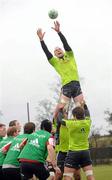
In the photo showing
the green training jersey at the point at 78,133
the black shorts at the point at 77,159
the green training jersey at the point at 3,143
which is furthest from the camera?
the green training jersey at the point at 3,143

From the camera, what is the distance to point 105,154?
165 ft

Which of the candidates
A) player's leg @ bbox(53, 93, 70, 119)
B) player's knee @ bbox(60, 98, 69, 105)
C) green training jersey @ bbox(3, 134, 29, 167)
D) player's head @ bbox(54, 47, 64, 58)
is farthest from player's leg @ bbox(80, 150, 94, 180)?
player's head @ bbox(54, 47, 64, 58)

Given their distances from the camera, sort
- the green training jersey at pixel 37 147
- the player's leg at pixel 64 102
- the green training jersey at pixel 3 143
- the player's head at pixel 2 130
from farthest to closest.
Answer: the player's leg at pixel 64 102
the player's head at pixel 2 130
the green training jersey at pixel 3 143
the green training jersey at pixel 37 147

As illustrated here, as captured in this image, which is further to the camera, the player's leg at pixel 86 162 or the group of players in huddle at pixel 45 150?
the player's leg at pixel 86 162

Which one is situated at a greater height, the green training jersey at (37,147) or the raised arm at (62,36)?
the raised arm at (62,36)

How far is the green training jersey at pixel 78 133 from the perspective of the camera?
40.6 feet

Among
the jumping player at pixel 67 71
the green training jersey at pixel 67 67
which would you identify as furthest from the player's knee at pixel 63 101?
the green training jersey at pixel 67 67

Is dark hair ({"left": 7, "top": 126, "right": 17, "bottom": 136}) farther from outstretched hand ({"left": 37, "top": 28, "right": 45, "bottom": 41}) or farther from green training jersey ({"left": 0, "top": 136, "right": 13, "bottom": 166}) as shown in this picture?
outstretched hand ({"left": 37, "top": 28, "right": 45, "bottom": 41})

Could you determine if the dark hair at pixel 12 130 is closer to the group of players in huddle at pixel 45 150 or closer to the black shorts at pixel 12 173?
the group of players in huddle at pixel 45 150

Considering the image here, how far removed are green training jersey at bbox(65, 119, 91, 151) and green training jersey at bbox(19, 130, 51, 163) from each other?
567 mm

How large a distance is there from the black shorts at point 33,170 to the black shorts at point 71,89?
129 inches

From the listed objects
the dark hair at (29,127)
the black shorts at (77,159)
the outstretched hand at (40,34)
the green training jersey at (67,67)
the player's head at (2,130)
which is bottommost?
the black shorts at (77,159)

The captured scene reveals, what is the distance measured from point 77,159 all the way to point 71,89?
2941 mm

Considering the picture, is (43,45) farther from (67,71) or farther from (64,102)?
(64,102)
